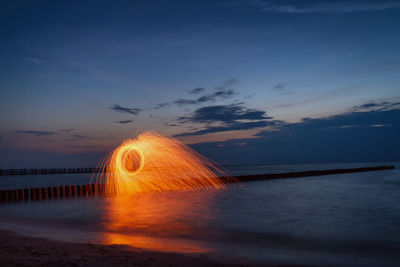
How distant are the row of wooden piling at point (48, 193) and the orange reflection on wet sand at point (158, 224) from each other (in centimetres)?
651

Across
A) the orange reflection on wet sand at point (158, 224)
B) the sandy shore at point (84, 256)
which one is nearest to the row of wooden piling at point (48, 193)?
the orange reflection on wet sand at point (158, 224)

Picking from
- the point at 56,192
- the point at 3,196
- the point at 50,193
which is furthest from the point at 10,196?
the point at 56,192

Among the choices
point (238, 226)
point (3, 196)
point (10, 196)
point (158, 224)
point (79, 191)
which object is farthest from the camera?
point (79, 191)

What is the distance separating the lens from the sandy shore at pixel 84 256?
Result: 8891 millimetres

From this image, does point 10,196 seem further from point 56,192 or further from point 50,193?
point 56,192

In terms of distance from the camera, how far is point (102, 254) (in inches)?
392

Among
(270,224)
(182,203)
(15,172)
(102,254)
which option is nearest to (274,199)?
(182,203)

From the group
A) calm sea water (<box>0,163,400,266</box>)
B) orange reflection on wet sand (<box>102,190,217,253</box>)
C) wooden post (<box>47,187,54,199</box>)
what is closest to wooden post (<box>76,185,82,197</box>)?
wooden post (<box>47,187,54,199</box>)

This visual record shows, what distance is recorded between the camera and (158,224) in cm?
1741

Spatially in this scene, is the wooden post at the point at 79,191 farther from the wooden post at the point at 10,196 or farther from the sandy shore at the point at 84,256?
the sandy shore at the point at 84,256

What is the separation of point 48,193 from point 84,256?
2337cm

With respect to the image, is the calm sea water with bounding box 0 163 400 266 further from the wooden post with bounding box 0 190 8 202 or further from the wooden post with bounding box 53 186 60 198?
the wooden post with bounding box 53 186 60 198

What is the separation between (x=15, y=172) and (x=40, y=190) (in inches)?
3228

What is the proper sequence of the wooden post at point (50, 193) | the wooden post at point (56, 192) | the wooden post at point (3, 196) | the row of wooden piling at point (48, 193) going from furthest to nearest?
the wooden post at point (56, 192) → the wooden post at point (50, 193) → the row of wooden piling at point (48, 193) → the wooden post at point (3, 196)
